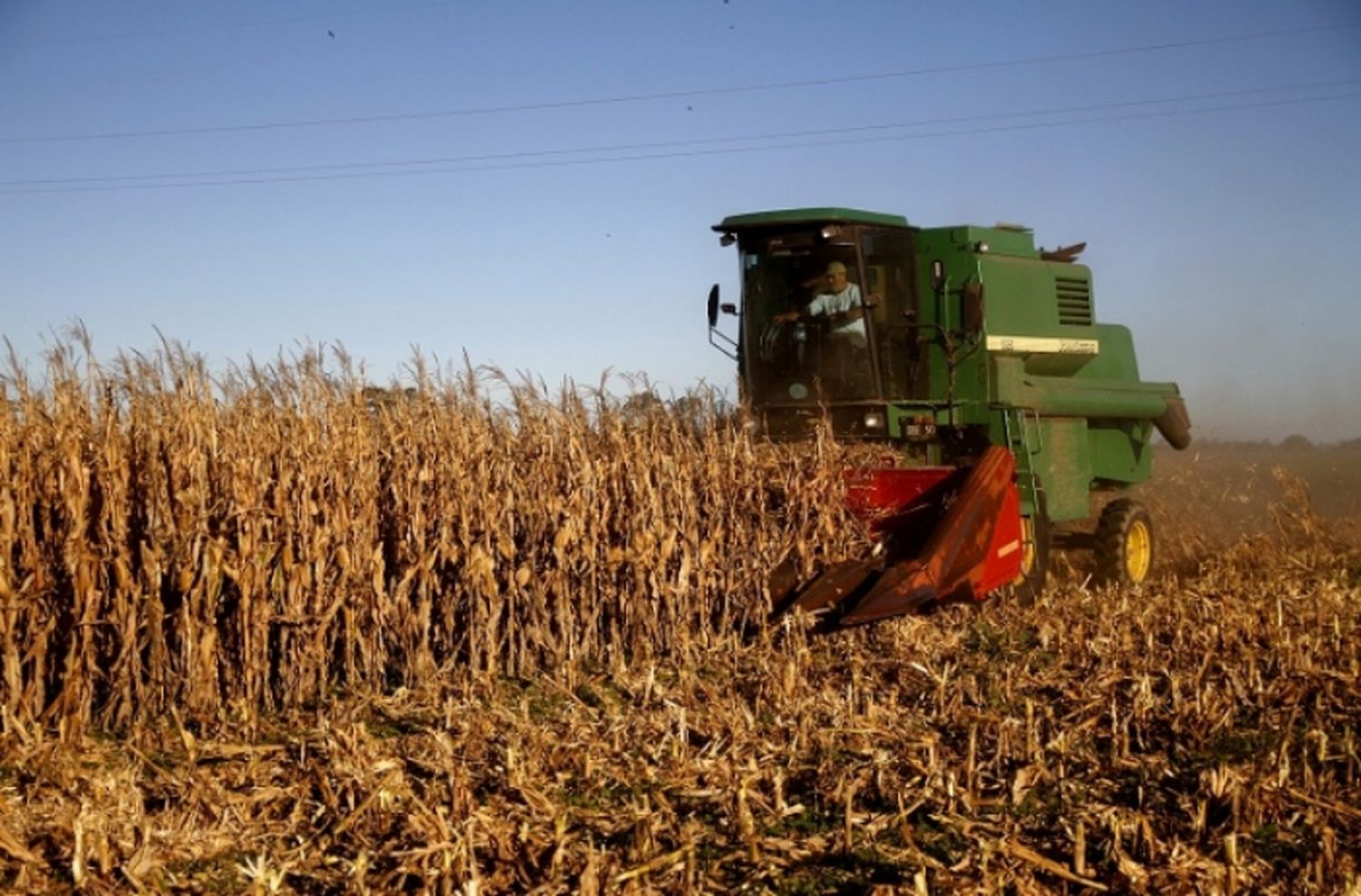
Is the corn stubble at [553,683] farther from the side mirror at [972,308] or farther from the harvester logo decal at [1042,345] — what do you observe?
the harvester logo decal at [1042,345]

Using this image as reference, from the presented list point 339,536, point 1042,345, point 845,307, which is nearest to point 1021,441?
point 1042,345

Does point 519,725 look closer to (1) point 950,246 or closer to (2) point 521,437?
(2) point 521,437

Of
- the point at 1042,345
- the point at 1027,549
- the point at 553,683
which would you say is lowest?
the point at 553,683

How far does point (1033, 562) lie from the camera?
10016 mm

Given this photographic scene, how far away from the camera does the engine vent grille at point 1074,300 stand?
11609 millimetres

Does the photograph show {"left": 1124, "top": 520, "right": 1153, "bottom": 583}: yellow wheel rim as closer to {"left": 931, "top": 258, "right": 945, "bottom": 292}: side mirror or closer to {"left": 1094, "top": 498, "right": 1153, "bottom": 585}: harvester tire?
{"left": 1094, "top": 498, "right": 1153, "bottom": 585}: harvester tire

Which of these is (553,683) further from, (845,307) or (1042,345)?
(1042,345)

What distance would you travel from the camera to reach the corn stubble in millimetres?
4367

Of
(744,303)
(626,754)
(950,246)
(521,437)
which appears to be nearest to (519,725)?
(626,754)

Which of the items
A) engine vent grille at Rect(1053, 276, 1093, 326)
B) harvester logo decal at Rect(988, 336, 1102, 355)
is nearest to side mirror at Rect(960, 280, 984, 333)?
harvester logo decal at Rect(988, 336, 1102, 355)

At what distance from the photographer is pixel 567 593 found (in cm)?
784

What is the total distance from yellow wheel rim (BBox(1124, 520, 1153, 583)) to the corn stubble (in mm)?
1948

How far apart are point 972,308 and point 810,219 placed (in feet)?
4.36

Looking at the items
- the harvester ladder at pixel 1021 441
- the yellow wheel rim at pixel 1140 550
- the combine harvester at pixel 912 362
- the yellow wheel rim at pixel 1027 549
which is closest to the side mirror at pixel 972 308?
the combine harvester at pixel 912 362
